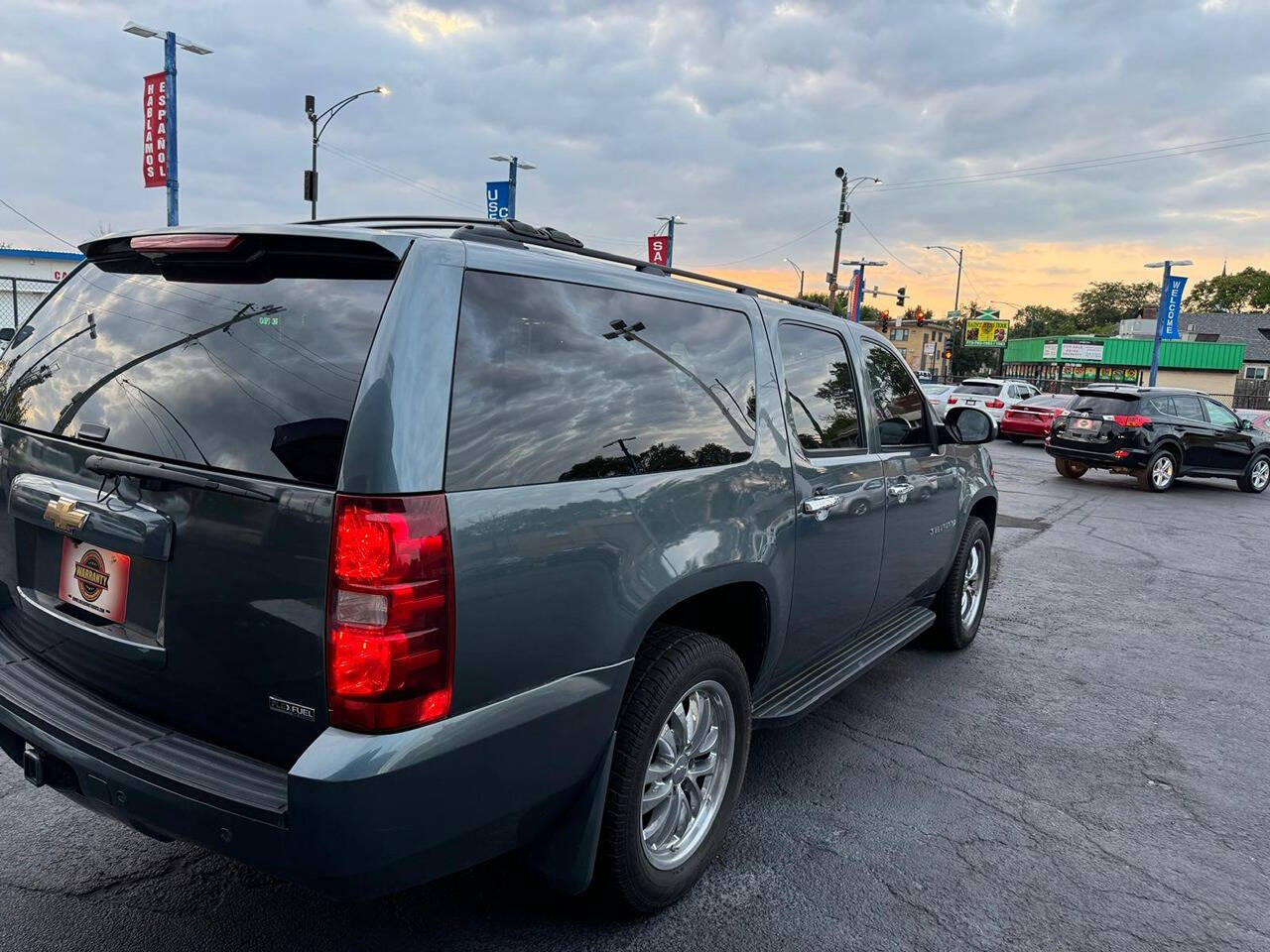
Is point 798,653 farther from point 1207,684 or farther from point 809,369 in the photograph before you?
point 1207,684

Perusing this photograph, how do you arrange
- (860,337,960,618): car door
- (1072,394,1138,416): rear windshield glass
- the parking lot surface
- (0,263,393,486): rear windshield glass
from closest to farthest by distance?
(0,263,393,486): rear windshield glass < the parking lot surface < (860,337,960,618): car door < (1072,394,1138,416): rear windshield glass

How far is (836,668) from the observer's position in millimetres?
3727

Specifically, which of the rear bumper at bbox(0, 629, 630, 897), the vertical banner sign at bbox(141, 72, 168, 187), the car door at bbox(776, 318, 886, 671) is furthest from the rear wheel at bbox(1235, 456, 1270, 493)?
the vertical banner sign at bbox(141, 72, 168, 187)

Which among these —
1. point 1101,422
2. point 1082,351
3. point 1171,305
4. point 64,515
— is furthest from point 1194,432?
point 1082,351

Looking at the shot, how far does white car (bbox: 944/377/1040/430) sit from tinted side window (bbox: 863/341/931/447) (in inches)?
770

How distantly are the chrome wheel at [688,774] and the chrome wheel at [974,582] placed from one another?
9.30ft

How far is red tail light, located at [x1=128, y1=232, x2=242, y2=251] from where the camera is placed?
7.09ft

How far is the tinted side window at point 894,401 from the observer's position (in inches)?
162

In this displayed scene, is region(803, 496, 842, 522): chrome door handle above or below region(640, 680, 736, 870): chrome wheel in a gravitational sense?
above

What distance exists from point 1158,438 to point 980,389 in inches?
411

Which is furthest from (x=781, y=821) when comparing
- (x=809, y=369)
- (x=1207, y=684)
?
(x=1207, y=684)

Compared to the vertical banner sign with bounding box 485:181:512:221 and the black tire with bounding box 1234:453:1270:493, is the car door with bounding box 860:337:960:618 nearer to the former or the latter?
the black tire with bounding box 1234:453:1270:493

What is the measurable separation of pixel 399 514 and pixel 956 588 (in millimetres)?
4067

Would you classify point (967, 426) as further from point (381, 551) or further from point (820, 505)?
point (381, 551)
